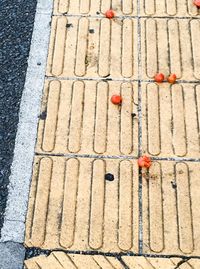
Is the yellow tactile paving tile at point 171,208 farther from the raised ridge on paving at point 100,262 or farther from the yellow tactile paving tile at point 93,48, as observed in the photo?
the yellow tactile paving tile at point 93,48

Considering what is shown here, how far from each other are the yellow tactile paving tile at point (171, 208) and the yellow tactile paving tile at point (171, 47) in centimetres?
104

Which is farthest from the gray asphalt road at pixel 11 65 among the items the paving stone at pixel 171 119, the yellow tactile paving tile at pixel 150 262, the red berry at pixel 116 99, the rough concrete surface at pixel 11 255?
the paving stone at pixel 171 119

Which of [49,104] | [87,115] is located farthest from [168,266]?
[49,104]

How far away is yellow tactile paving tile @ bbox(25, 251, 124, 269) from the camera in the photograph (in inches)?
133

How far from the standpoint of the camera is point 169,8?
187 inches

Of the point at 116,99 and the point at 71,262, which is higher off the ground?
the point at 116,99

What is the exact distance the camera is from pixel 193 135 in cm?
394

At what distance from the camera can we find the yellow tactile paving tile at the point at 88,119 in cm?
391

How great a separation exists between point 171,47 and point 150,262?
87.6 inches

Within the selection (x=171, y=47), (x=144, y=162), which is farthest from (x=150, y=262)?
(x=171, y=47)

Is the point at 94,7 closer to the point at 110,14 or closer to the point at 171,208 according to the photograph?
the point at 110,14

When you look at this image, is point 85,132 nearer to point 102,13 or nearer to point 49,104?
point 49,104

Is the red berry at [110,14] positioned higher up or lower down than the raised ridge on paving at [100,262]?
higher up

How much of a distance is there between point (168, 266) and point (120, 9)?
282 centimetres
